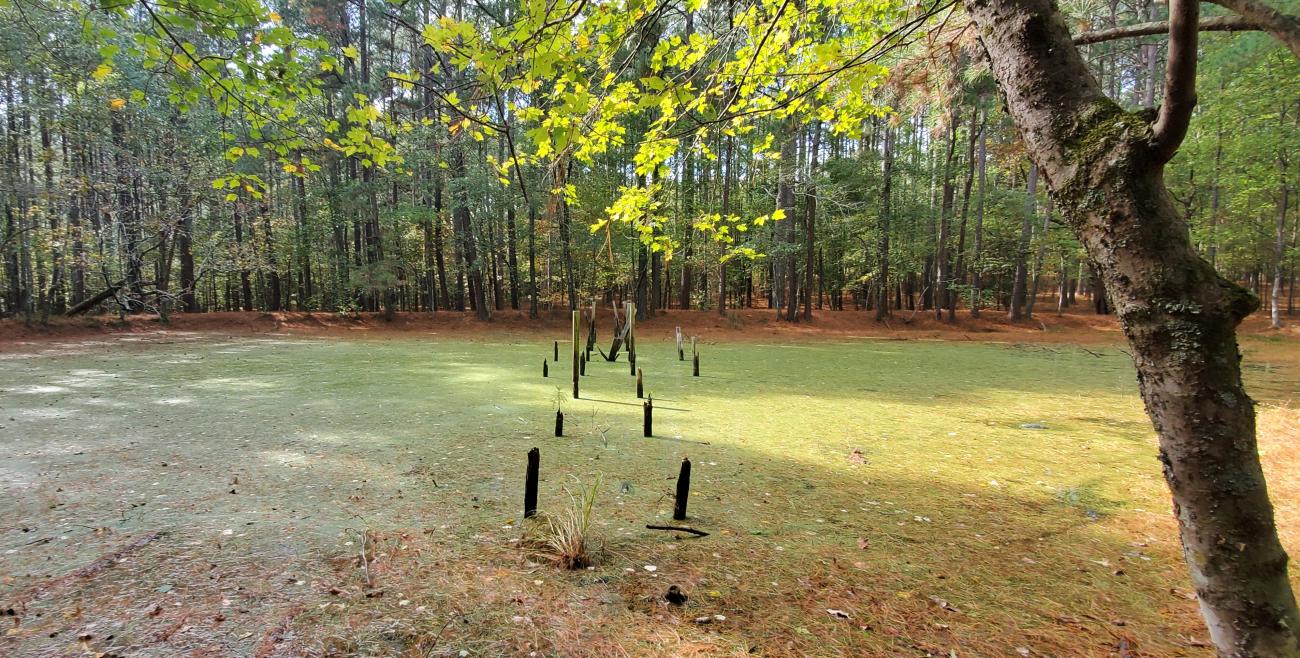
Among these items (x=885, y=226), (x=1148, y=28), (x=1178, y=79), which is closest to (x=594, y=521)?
(x=1178, y=79)

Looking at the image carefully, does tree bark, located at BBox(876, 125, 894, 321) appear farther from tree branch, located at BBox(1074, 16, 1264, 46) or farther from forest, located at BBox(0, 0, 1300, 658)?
tree branch, located at BBox(1074, 16, 1264, 46)

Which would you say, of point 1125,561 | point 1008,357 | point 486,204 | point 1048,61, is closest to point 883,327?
point 1008,357

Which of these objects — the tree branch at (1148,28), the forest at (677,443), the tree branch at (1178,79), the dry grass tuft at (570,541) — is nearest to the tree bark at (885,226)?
the forest at (677,443)

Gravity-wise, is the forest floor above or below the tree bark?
below

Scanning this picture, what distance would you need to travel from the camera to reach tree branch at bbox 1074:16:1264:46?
1.54 meters

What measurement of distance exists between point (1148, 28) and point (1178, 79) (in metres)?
1.01

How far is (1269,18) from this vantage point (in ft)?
Result: 5.96

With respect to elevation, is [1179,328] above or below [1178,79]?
below

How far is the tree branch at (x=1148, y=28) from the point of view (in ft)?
5.06

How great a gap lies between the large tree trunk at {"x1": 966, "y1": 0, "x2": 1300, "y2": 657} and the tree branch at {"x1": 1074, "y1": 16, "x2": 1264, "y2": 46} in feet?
1.59

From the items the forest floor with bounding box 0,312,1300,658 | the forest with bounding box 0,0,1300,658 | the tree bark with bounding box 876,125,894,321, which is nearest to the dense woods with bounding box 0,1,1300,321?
the tree bark with bounding box 876,125,894,321

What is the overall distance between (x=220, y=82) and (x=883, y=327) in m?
17.0

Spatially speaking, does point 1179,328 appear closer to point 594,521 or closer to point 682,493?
point 682,493

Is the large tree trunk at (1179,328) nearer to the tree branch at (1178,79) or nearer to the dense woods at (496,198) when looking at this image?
the tree branch at (1178,79)
